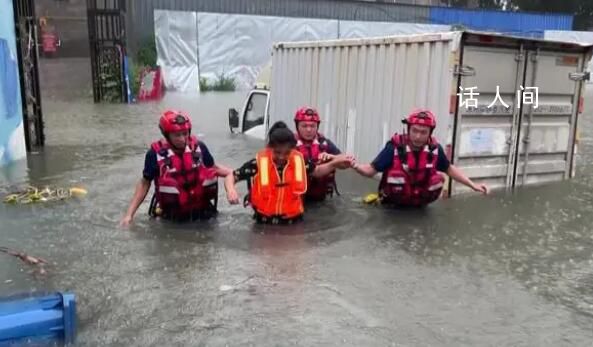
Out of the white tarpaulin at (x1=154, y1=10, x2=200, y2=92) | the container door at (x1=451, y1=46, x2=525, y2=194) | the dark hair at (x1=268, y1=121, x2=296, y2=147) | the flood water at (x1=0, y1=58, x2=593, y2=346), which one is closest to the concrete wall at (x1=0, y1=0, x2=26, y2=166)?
the flood water at (x1=0, y1=58, x2=593, y2=346)

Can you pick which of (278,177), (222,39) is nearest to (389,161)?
(278,177)

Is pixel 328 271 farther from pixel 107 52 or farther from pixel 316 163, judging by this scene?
pixel 107 52

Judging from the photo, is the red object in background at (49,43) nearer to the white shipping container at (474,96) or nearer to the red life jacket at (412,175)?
the white shipping container at (474,96)

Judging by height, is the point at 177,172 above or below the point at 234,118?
above

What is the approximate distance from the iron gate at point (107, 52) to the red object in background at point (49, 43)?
7.88 metres

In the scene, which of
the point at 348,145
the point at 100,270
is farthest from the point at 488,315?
the point at 348,145

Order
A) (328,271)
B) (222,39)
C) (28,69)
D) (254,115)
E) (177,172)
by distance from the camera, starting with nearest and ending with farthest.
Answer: (328,271), (177,172), (28,69), (254,115), (222,39)

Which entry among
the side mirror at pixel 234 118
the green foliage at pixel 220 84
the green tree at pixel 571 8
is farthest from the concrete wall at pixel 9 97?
the green tree at pixel 571 8

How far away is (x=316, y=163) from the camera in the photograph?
6.55 m

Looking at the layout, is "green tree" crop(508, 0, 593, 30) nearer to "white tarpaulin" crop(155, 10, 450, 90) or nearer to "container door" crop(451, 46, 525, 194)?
"white tarpaulin" crop(155, 10, 450, 90)

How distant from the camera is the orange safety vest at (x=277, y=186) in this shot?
5.93 metres

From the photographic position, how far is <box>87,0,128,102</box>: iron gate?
22.6 m

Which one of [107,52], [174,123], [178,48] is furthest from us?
[178,48]

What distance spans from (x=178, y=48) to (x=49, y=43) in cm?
854
